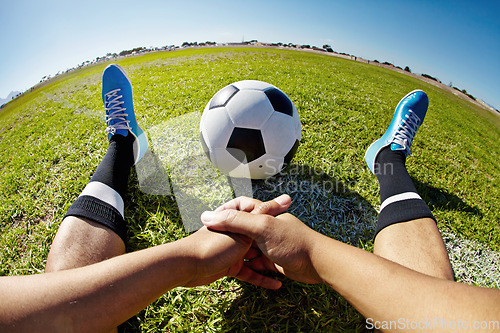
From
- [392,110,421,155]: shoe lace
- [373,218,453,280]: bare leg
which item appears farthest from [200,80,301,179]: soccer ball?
[392,110,421,155]: shoe lace

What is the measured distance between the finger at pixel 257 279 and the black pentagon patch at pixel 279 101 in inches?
59.8

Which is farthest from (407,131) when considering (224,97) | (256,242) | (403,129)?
(256,242)

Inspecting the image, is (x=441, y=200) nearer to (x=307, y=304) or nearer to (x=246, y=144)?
(x=307, y=304)

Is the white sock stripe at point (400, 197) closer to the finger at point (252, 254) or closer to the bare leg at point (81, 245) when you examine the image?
the finger at point (252, 254)

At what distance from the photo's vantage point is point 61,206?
2.52m

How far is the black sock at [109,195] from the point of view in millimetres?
1866

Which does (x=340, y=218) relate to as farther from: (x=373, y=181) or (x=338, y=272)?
(x=338, y=272)

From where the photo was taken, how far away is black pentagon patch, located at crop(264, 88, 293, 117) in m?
2.32

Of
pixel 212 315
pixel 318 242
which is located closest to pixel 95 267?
pixel 212 315


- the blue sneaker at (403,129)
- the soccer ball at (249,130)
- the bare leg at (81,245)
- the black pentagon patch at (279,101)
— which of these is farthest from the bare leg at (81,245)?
the blue sneaker at (403,129)

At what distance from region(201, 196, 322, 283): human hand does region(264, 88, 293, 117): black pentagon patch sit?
120 cm

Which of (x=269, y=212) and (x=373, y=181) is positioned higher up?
(x=269, y=212)

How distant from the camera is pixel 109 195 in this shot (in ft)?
6.79

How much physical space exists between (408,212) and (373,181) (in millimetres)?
951
